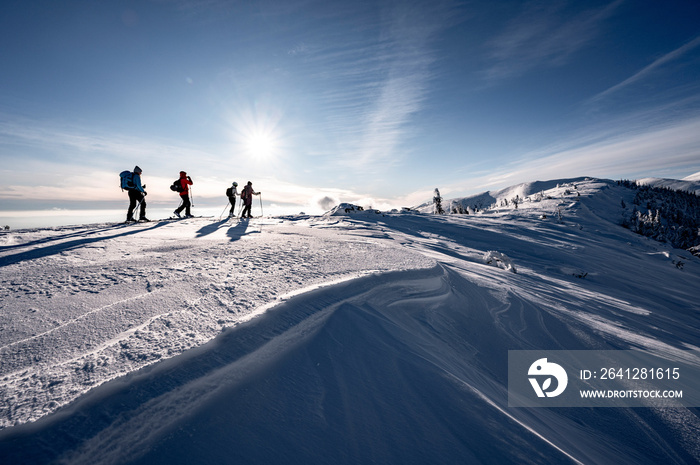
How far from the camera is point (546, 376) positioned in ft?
7.22

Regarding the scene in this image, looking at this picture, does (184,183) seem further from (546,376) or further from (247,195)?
(546,376)

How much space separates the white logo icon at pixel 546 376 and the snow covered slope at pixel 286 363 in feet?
0.55

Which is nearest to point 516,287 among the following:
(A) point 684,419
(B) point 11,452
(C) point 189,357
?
(A) point 684,419

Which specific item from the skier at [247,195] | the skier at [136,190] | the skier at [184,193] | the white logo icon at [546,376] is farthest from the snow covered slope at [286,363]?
the skier at [247,195]

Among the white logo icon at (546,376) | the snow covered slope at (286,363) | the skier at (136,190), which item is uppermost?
the skier at (136,190)

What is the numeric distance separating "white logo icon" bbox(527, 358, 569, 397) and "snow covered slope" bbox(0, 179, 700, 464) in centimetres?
17

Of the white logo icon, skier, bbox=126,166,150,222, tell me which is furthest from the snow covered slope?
skier, bbox=126,166,150,222

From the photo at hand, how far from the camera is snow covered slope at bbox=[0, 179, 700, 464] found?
104cm

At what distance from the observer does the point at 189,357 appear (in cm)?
136

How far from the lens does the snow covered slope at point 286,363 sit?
104cm

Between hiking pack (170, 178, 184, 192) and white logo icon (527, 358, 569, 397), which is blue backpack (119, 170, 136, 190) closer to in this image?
hiking pack (170, 178, 184, 192)

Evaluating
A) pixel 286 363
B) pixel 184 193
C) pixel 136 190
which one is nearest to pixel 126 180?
pixel 136 190

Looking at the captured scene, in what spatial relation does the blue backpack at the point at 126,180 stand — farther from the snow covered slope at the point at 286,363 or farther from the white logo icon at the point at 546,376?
the white logo icon at the point at 546,376

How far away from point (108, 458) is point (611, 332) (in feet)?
14.6
